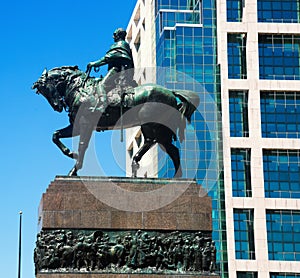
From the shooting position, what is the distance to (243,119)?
6919cm

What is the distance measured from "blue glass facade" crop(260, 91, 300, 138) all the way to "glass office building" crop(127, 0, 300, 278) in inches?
3.0

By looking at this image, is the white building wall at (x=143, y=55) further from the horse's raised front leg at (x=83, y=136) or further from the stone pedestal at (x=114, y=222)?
the stone pedestal at (x=114, y=222)

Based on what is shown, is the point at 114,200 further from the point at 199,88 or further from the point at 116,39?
the point at 199,88

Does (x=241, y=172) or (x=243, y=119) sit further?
(x=243, y=119)

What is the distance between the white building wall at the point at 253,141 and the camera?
64625 millimetres

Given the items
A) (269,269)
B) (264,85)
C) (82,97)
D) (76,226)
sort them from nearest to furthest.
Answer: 1. (76,226)
2. (82,97)
3. (269,269)
4. (264,85)

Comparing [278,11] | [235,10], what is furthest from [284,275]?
[235,10]

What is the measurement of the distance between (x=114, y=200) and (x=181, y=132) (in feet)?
12.1

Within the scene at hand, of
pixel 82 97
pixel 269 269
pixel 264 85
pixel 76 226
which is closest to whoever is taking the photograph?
pixel 76 226

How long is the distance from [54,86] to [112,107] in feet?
6.90

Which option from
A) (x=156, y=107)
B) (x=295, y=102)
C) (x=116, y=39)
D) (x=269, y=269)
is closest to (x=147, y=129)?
(x=156, y=107)

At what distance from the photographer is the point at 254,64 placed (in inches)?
2744

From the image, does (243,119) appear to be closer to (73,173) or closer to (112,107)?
(112,107)

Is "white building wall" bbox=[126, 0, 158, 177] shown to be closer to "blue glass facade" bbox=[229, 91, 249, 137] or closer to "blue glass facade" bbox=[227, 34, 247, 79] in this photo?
"blue glass facade" bbox=[227, 34, 247, 79]
